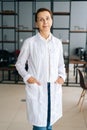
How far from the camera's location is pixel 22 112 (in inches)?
181

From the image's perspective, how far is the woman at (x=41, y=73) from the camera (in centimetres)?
210

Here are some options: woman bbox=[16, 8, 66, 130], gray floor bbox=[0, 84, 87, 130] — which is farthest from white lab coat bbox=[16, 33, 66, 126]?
gray floor bbox=[0, 84, 87, 130]

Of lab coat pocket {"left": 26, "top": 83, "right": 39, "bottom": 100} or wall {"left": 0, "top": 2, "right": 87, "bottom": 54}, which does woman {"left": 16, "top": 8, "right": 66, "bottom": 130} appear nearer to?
lab coat pocket {"left": 26, "top": 83, "right": 39, "bottom": 100}

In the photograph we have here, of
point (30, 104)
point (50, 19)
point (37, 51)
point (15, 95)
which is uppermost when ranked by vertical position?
point (50, 19)

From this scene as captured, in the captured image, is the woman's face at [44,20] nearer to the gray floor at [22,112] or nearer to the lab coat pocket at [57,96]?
the lab coat pocket at [57,96]

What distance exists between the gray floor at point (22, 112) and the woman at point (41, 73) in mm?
1690

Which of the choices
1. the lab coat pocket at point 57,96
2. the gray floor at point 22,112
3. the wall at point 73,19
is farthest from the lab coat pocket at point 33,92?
the wall at point 73,19

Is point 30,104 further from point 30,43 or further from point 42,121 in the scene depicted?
point 30,43

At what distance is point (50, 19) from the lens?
84.2 inches

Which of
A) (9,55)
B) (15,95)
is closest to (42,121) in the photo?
(15,95)

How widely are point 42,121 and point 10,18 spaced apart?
883 centimetres

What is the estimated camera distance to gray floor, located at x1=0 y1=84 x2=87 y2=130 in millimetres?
3887

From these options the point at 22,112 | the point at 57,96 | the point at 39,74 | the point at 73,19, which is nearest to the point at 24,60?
the point at 39,74

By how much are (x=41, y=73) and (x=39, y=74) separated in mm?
19
